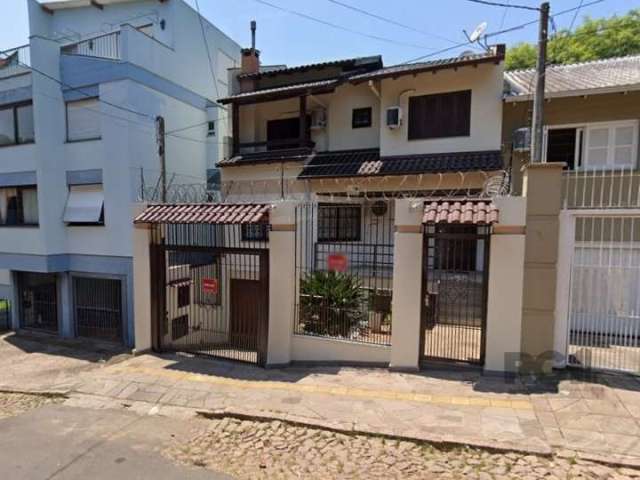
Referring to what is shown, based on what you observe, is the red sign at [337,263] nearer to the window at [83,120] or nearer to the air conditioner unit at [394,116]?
the air conditioner unit at [394,116]

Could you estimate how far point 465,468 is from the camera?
12.2ft

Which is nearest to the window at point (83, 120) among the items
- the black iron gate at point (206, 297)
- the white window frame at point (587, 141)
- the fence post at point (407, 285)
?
the black iron gate at point (206, 297)

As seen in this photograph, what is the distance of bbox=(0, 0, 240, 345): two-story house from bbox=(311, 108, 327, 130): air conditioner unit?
5311 mm

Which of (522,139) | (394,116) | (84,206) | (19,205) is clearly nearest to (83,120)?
(84,206)

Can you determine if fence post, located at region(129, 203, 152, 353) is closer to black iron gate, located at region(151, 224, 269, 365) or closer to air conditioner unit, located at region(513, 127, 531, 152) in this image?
black iron gate, located at region(151, 224, 269, 365)

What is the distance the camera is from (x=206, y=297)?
8867mm

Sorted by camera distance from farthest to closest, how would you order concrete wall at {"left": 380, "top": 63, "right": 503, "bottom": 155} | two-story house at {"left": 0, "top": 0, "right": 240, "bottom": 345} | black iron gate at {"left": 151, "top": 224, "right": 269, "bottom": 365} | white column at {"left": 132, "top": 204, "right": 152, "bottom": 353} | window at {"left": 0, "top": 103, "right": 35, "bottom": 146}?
1. window at {"left": 0, "top": 103, "right": 35, "bottom": 146}
2. two-story house at {"left": 0, "top": 0, "right": 240, "bottom": 345}
3. concrete wall at {"left": 380, "top": 63, "right": 503, "bottom": 155}
4. white column at {"left": 132, "top": 204, "right": 152, "bottom": 353}
5. black iron gate at {"left": 151, "top": 224, "right": 269, "bottom": 365}

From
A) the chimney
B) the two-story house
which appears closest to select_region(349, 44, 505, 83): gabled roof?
the chimney

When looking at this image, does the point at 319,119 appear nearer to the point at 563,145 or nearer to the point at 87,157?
the point at 563,145

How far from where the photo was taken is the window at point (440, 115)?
11.1 meters

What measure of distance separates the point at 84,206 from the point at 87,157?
1726 mm

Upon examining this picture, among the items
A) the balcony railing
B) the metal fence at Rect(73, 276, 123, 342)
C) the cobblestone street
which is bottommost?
the metal fence at Rect(73, 276, 123, 342)

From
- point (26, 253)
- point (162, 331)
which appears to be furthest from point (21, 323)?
point (162, 331)

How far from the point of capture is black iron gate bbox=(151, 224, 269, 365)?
7.71 meters
